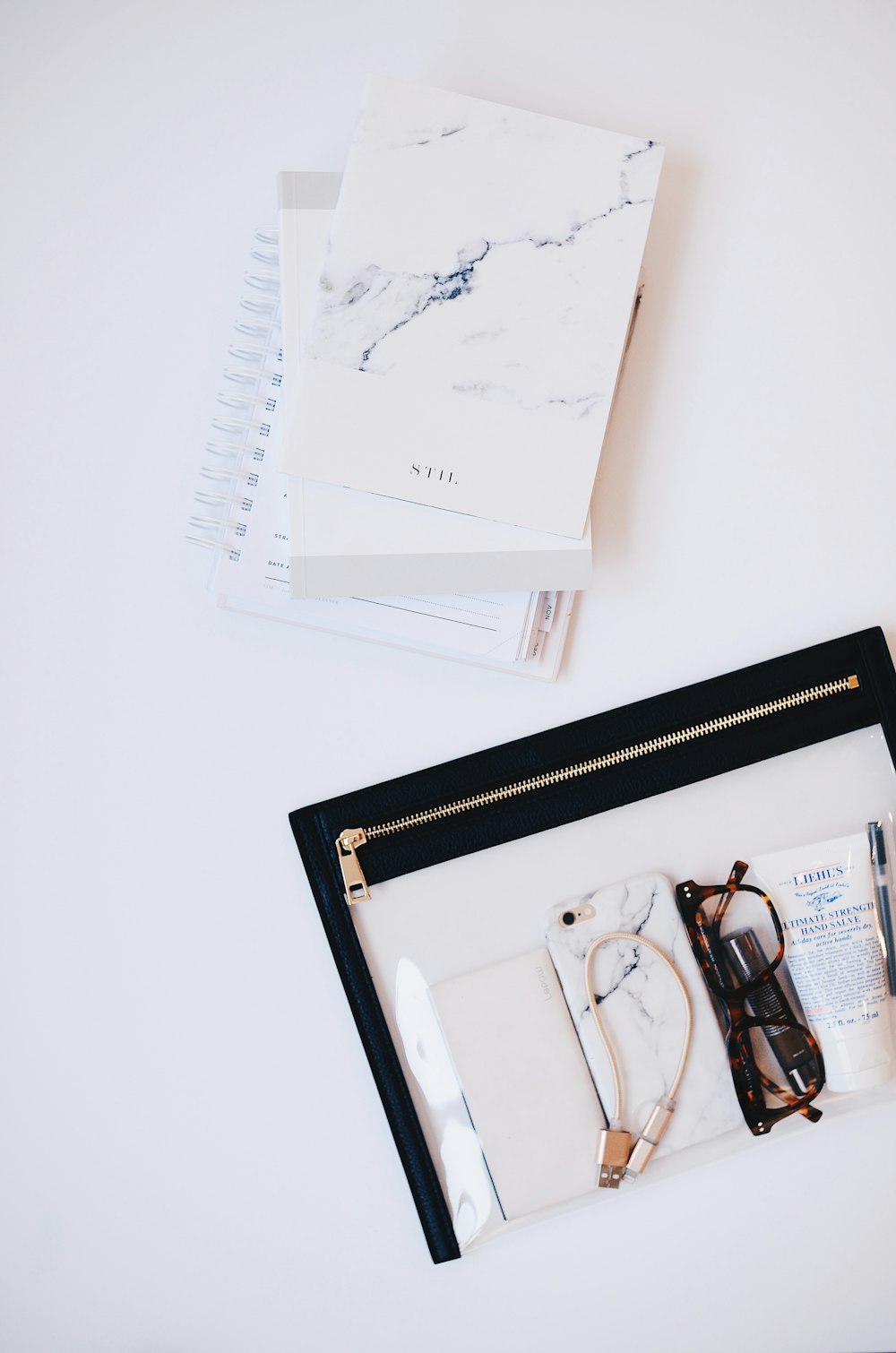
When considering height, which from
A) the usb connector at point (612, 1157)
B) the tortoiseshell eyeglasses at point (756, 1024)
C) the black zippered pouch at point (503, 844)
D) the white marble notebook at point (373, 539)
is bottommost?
the usb connector at point (612, 1157)

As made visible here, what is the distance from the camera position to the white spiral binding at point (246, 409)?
29.7 inches

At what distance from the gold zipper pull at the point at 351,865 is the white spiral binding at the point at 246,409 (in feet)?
0.84

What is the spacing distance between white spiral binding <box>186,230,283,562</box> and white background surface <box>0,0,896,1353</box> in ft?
0.12

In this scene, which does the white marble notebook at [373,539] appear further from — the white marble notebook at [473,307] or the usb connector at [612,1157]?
the usb connector at [612,1157]

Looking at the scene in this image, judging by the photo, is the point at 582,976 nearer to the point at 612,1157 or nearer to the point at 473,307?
the point at 612,1157

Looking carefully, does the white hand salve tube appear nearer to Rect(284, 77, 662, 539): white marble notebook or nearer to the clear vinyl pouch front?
the clear vinyl pouch front

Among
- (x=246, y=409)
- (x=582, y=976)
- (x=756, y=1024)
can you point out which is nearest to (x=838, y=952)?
(x=756, y=1024)

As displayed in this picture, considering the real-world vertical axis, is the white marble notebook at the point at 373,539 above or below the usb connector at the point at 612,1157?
above

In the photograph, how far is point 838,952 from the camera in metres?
0.71

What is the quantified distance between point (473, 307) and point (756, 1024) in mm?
622

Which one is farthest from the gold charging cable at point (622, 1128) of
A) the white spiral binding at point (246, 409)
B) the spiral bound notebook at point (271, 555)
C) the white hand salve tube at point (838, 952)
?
the white spiral binding at point (246, 409)

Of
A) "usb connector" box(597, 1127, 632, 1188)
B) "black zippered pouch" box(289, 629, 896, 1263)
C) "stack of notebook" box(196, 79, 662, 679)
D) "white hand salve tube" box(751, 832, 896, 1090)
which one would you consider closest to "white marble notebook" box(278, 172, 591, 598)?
"stack of notebook" box(196, 79, 662, 679)

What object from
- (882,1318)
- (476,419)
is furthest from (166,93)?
(882,1318)

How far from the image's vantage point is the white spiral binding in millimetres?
754
